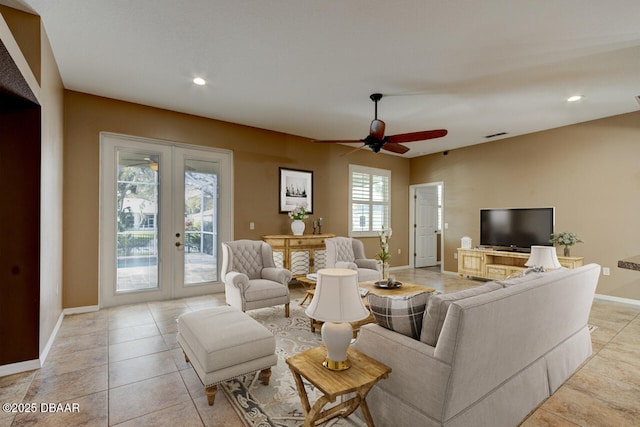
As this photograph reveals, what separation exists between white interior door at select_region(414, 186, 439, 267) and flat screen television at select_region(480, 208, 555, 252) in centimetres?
185

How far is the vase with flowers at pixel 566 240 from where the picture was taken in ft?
16.7

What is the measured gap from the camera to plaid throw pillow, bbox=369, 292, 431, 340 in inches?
68.5

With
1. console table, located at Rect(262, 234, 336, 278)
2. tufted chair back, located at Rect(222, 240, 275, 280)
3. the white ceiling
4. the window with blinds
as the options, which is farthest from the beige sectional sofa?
the window with blinds

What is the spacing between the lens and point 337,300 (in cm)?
161

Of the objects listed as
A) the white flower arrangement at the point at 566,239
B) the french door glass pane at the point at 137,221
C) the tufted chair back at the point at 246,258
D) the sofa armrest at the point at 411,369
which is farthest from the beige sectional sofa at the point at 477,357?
the french door glass pane at the point at 137,221

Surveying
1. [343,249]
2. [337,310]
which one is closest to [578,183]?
[343,249]

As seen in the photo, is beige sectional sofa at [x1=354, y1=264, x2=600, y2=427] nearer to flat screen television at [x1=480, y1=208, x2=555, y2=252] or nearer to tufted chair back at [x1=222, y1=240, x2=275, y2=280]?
tufted chair back at [x1=222, y1=240, x2=275, y2=280]

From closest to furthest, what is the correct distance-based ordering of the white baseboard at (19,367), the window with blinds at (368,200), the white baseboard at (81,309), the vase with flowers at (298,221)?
the white baseboard at (19,367) → the white baseboard at (81,309) → the vase with flowers at (298,221) → the window with blinds at (368,200)

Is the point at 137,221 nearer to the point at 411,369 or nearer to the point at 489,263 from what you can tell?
the point at 411,369

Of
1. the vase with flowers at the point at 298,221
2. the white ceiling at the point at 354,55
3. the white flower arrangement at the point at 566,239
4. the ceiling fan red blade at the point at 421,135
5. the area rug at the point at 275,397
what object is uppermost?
the white ceiling at the point at 354,55

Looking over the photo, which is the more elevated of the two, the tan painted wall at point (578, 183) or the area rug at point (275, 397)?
the tan painted wall at point (578, 183)

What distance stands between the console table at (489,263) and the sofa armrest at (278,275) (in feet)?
13.9

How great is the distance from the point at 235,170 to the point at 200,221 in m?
1.07

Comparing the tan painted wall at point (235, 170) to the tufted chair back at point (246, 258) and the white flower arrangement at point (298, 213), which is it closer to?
the white flower arrangement at point (298, 213)
